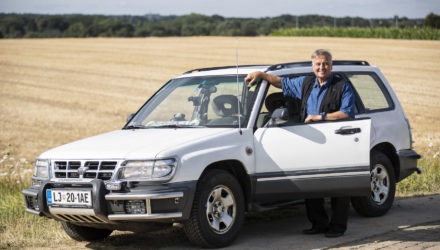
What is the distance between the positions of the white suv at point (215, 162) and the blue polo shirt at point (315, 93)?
14 centimetres

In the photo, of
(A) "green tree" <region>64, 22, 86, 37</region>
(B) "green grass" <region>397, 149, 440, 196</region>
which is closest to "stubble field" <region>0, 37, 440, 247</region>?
(B) "green grass" <region>397, 149, 440, 196</region>

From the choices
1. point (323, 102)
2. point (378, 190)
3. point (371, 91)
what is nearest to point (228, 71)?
point (323, 102)

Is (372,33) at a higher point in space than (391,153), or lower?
higher

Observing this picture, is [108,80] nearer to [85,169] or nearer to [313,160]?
[313,160]

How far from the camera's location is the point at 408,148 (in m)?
8.83

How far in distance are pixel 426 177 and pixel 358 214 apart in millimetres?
2727

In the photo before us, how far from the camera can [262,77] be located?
734 centimetres

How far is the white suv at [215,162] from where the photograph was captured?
6.14 m

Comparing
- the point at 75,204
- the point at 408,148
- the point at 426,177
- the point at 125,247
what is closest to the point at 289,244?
the point at 125,247

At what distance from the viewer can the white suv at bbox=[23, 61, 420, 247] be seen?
20.2ft

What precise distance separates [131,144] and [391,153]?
359 cm

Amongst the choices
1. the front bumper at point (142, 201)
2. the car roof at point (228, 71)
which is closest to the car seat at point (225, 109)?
the car roof at point (228, 71)

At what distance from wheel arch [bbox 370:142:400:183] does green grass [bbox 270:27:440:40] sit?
43110mm

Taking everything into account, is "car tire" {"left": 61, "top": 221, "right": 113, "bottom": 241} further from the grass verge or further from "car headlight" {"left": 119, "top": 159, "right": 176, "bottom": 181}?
"car headlight" {"left": 119, "top": 159, "right": 176, "bottom": 181}
